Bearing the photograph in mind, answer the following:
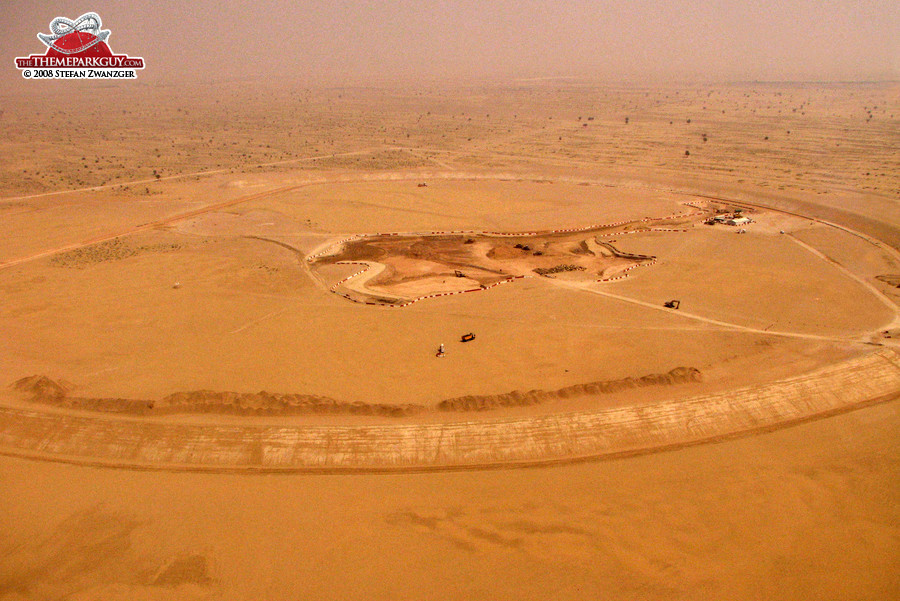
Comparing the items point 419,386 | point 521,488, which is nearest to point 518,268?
point 419,386

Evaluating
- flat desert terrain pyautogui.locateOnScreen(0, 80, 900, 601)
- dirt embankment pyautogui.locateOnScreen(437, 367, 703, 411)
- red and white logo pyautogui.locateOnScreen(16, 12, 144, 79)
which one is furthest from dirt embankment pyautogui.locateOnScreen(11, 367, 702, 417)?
red and white logo pyautogui.locateOnScreen(16, 12, 144, 79)

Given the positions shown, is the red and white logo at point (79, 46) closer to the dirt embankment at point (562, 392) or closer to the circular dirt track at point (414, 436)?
the circular dirt track at point (414, 436)

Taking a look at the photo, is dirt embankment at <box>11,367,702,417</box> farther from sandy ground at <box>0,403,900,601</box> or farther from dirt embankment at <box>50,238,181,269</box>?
dirt embankment at <box>50,238,181,269</box>

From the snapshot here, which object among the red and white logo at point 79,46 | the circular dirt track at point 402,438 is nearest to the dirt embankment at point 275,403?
the circular dirt track at point 402,438

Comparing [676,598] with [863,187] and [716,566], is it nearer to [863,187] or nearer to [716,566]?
[716,566]

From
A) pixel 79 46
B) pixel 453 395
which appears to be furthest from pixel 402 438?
pixel 79 46

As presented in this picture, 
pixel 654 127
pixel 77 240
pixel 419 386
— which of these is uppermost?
pixel 654 127

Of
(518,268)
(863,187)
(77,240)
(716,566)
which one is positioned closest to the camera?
(716,566)
